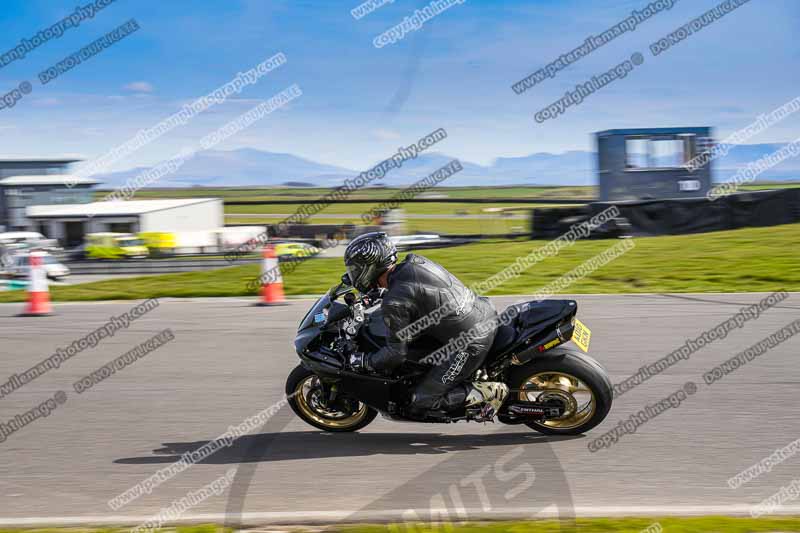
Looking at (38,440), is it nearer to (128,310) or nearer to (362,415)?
Answer: (362,415)

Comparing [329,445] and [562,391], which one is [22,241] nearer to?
[329,445]

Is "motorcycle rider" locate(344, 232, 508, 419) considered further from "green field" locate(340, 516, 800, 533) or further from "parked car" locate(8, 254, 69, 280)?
"parked car" locate(8, 254, 69, 280)

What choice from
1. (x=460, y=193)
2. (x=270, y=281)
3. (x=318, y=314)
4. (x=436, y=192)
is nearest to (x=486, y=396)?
(x=318, y=314)

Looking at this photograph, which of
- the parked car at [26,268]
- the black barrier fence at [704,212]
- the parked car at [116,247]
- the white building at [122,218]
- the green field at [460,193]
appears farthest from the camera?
the green field at [460,193]

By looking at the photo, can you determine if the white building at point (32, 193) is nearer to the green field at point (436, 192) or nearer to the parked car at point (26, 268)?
the parked car at point (26, 268)

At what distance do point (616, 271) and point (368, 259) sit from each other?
10109 mm

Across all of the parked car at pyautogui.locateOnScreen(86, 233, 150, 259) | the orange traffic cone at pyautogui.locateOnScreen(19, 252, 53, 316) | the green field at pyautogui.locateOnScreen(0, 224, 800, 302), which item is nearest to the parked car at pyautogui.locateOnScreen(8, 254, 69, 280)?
the green field at pyautogui.locateOnScreen(0, 224, 800, 302)

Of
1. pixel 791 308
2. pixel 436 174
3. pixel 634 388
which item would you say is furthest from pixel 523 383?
pixel 436 174

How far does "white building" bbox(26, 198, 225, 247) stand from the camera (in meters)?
43.1

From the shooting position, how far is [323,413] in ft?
19.5

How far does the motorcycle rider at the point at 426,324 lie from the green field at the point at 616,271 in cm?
775

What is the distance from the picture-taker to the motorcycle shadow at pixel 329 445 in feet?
17.8

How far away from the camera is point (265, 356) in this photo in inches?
340

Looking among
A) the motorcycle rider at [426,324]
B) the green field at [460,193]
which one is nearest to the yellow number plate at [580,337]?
the motorcycle rider at [426,324]
